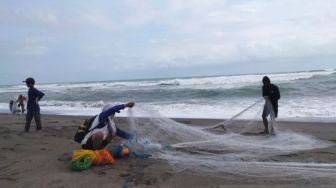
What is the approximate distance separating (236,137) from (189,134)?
111cm

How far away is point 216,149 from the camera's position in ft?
21.6

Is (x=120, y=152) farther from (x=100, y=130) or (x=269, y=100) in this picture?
(x=269, y=100)

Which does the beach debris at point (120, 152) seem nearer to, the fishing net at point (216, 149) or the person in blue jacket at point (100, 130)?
the fishing net at point (216, 149)

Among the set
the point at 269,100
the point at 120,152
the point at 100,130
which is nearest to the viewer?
the point at 100,130

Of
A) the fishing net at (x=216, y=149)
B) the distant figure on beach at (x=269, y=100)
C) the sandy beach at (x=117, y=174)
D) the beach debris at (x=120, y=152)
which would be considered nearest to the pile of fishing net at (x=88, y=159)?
the sandy beach at (x=117, y=174)

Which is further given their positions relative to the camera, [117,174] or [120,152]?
[120,152]

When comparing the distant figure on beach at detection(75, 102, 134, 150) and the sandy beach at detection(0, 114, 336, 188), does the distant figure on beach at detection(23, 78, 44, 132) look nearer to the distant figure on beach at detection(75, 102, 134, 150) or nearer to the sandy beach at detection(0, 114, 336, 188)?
the sandy beach at detection(0, 114, 336, 188)

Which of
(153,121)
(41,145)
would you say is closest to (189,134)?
(153,121)

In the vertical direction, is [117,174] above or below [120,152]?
below

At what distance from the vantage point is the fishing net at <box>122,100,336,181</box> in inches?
208

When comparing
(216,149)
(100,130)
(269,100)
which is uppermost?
(269,100)

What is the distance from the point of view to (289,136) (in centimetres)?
789

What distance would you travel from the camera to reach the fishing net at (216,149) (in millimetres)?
5281

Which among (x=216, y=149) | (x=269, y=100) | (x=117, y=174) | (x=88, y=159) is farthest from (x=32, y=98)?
(x=269, y=100)
